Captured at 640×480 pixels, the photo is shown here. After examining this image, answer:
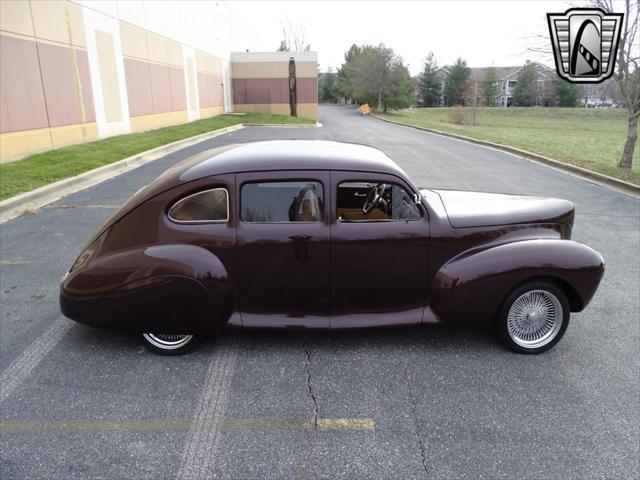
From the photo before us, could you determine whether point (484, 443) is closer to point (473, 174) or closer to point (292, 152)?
point (292, 152)

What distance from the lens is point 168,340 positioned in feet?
11.6

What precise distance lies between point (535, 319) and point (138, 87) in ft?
63.6

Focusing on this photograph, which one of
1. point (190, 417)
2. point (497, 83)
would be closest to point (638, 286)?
point (190, 417)

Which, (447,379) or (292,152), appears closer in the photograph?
(447,379)

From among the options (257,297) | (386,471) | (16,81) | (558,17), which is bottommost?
(386,471)

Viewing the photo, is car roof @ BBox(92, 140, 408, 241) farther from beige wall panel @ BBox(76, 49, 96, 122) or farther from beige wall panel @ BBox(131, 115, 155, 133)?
beige wall panel @ BBox(131, 115, 155, 133)

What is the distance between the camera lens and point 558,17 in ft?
38.2

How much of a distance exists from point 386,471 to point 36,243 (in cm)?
576

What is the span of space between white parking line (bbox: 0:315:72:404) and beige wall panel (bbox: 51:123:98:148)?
36.1 feet

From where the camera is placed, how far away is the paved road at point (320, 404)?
2.54 meters

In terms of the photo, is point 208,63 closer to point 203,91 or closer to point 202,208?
point 203,91

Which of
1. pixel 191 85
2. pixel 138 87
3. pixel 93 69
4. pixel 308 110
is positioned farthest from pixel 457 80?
pixel 93 69

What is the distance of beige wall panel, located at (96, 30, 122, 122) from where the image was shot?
15828 millimetres

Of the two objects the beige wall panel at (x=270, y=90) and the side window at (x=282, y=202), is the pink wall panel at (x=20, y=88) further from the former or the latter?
the beige wall panel at (x=270, y=90)
